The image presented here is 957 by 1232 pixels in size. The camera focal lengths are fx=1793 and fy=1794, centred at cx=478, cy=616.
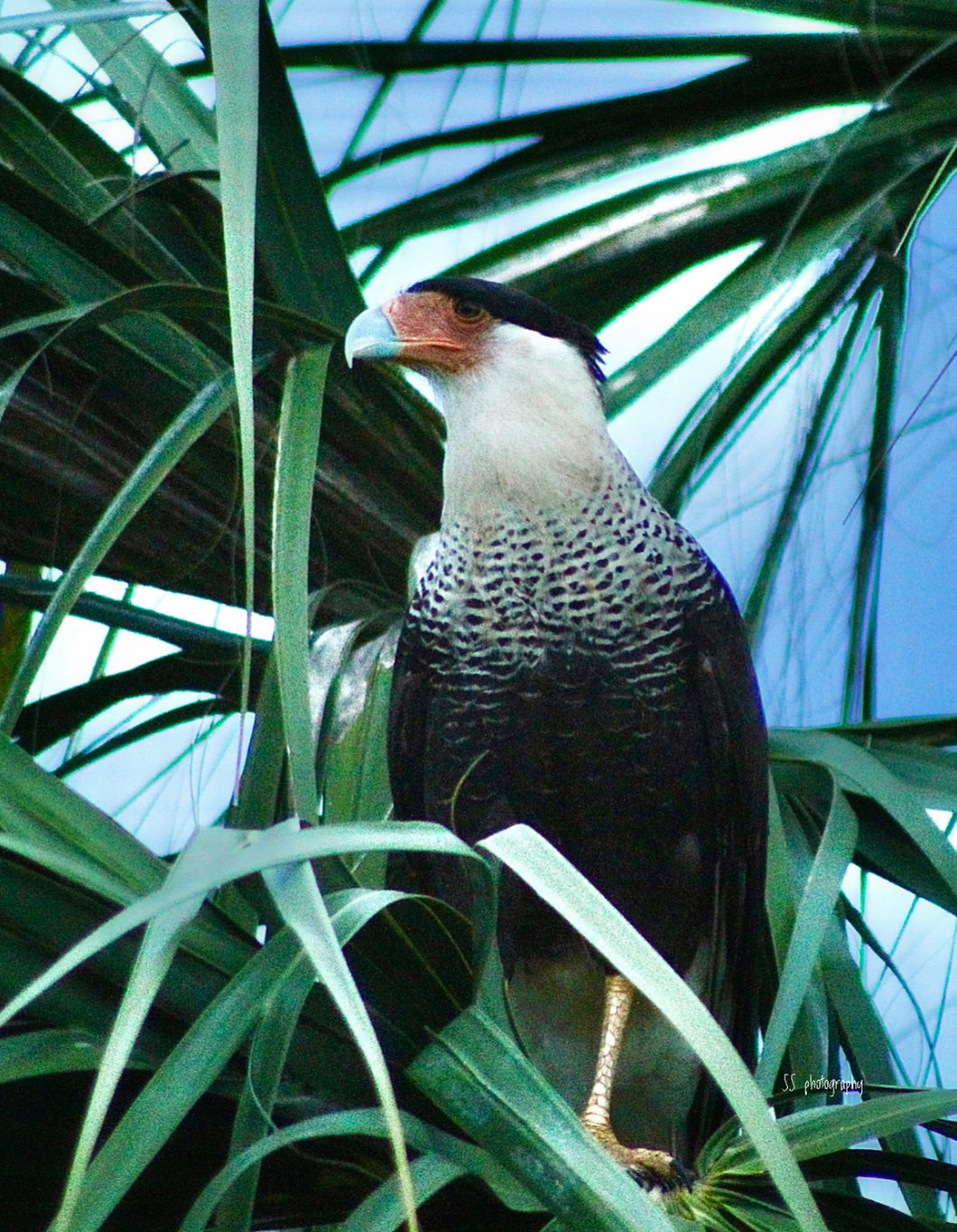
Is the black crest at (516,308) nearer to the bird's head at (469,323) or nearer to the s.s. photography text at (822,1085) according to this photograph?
the bird's head at (469,323)

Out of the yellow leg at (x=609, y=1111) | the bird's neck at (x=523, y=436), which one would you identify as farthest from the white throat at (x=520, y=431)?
the yellow leg at (x=609, y=1111)

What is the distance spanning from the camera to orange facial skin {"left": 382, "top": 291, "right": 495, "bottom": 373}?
2.18 m

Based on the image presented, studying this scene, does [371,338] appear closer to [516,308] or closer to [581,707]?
[516,308]

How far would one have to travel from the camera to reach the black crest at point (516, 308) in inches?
87.1

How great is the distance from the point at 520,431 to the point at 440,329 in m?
0.18

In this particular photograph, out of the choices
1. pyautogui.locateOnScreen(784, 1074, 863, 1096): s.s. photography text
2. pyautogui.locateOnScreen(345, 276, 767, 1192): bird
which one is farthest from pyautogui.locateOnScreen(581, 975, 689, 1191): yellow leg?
pyautogui.locateOnScreen(784, 1074, 863, 1096): s.s. photography text

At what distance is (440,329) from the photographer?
87.3 inches

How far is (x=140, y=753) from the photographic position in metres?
2.59

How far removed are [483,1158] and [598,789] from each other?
855mm

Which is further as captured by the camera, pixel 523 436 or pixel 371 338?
pixel 523 436

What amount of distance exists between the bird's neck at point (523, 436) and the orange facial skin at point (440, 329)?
0.03 m

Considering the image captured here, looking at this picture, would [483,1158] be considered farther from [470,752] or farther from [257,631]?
[257,631]

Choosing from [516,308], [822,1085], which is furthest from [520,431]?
[822,1085]

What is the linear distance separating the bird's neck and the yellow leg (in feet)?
1.88
